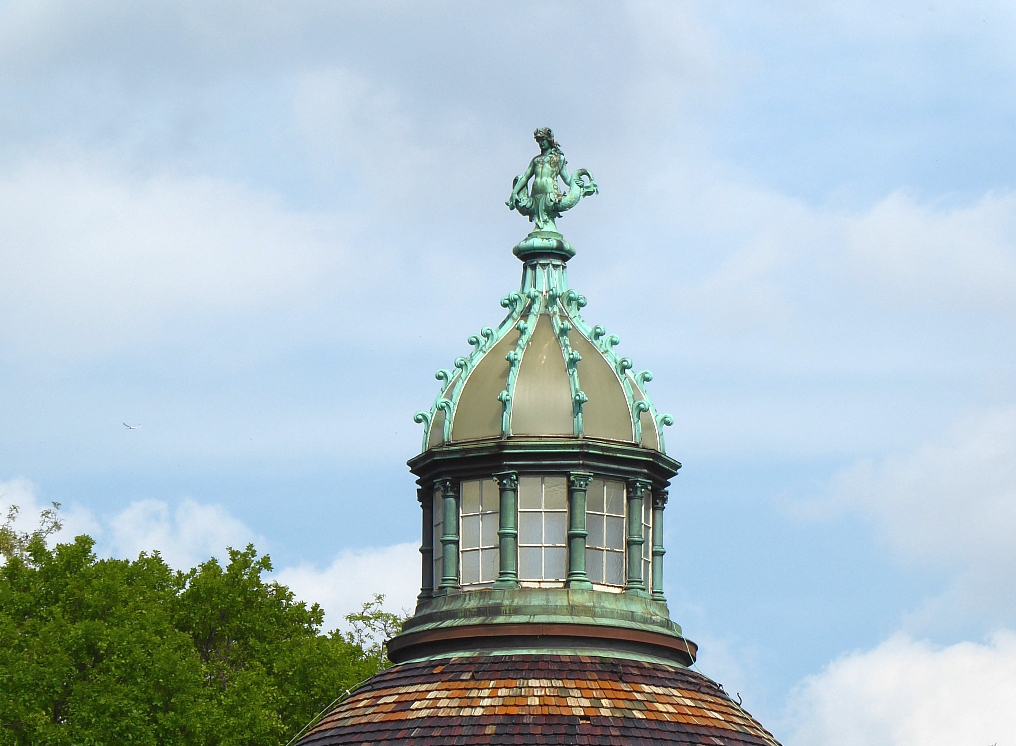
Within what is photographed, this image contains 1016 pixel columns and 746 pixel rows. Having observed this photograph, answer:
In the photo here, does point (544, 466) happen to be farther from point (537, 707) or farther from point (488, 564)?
point (537, 707)

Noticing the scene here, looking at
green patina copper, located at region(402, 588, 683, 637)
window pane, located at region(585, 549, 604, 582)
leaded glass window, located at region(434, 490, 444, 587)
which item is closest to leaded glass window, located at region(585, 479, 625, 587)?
window pane, located at region(585, 549, 604, 582)

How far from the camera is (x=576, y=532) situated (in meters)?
31.3

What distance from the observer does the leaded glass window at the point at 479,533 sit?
31.9 meters

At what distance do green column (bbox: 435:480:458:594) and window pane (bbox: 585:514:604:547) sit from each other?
1726mm

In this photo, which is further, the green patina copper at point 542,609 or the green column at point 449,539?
the green column at point 449,539

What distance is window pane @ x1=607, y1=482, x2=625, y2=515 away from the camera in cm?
3209

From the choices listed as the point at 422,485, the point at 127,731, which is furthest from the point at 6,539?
the point at 422,485

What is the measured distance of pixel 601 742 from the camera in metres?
28.4

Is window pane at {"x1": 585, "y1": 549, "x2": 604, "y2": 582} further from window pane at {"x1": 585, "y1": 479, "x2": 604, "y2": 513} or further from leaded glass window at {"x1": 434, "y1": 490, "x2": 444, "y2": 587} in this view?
leaded glass window at {"x1": 434, "y1": 490, "x2": 444, "y2": 587}

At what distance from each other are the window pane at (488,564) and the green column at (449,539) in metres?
0.34

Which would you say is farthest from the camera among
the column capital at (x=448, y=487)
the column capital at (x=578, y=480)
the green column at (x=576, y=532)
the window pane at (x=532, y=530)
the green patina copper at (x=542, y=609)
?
the column capital at (x=448, y=487)

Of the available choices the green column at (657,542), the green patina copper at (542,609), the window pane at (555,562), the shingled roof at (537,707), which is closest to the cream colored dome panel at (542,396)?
the window pane at (555,562)

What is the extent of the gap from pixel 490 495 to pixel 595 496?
137 cm

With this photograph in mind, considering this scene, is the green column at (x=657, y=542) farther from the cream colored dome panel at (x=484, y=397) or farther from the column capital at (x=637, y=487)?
the cream colored dome panel at (x=484, y=397)
